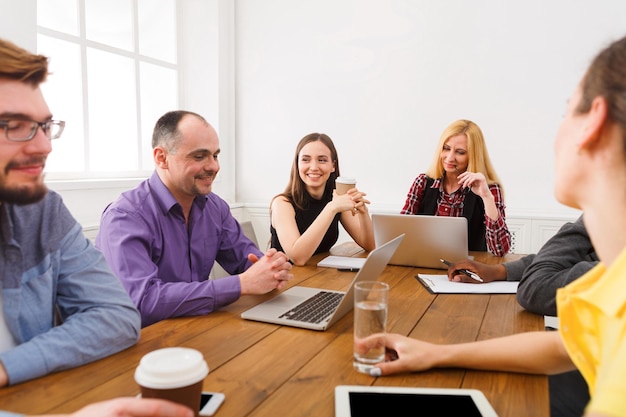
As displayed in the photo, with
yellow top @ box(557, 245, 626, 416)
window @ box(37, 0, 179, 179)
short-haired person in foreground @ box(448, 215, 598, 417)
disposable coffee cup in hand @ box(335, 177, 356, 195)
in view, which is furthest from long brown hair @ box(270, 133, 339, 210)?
yellow top @ box(557, 245, 626, 416)

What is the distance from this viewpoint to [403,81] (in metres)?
3.78

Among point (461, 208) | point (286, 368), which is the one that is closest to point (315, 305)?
point (286, 368)

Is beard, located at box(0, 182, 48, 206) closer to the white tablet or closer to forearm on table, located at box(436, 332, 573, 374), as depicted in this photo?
the white tablet

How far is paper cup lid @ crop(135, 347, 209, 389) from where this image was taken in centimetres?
67

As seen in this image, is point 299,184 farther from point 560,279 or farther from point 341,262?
point 560,279

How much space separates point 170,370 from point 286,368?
0.39 meters

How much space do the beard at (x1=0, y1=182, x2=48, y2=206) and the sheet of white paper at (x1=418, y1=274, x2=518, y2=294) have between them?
117 centimetres

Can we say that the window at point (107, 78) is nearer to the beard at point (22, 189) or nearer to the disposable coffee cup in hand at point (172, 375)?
the beard at point (22, 189)

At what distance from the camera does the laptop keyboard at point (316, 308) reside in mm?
1320

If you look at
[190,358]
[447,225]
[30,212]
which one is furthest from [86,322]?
[447,225]

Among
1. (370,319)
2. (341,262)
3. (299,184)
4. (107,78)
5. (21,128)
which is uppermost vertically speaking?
(107,78)

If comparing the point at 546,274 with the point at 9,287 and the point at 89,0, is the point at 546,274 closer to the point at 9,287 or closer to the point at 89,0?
the point at 9,287

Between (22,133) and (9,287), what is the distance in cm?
32

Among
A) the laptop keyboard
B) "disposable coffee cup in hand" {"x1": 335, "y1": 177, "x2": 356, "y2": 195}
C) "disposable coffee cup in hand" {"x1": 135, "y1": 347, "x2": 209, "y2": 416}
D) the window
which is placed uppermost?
the window
